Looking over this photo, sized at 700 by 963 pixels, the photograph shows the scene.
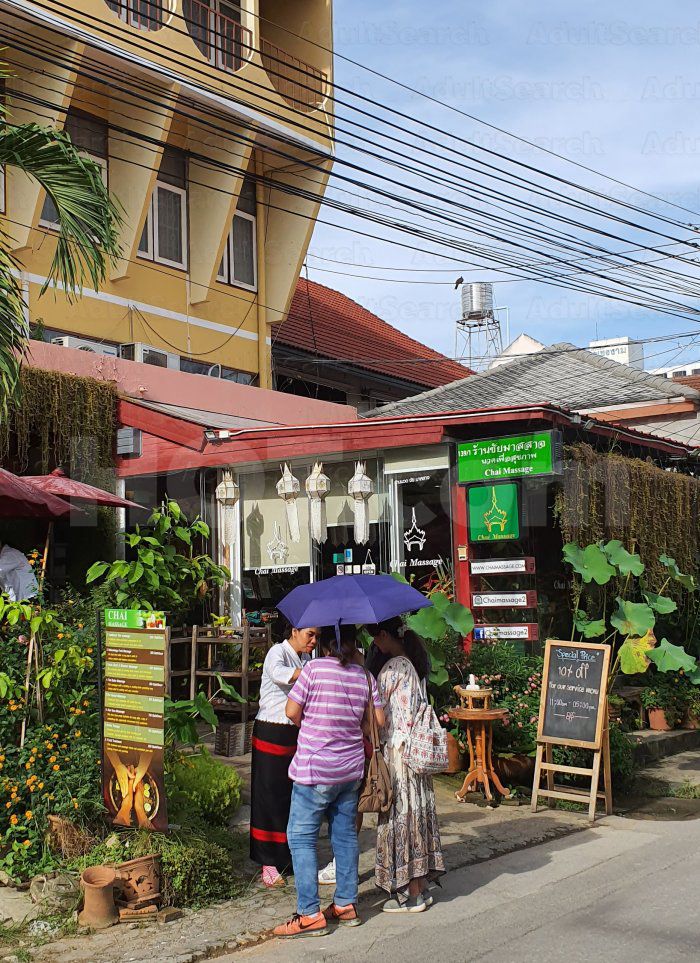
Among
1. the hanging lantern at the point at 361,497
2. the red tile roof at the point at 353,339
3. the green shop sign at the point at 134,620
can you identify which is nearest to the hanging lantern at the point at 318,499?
the hanging lantern at the point at 361,497

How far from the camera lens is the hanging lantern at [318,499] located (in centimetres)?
1250

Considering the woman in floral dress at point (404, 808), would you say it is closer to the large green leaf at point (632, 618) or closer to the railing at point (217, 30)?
the large green leaf at point (632, 618)

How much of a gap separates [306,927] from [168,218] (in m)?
14.6

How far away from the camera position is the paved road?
18.8 ft

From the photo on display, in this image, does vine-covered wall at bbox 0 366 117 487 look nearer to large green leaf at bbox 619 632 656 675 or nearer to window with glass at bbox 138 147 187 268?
window with glass at bbox 138 147 187 268

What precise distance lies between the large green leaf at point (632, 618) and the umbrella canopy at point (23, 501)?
238 inches

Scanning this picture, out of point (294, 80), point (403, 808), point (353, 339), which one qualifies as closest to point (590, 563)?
point (403, 808)

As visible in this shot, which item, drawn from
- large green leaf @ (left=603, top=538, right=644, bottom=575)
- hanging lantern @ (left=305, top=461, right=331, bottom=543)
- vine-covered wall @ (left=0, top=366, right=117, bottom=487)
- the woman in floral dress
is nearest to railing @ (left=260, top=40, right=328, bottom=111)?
vine-covered wall @ (left=0, top=366, right=117, bottom=487)

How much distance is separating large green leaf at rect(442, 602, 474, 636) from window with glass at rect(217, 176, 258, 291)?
10629mm

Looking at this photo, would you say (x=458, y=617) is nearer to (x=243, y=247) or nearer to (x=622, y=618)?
(x=622, y=618)

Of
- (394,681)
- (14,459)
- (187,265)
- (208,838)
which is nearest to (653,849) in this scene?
(394,681)

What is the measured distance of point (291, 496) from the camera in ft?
41.9

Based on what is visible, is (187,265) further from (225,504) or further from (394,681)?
(394,681)

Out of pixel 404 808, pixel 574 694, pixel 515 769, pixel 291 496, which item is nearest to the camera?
pixel 404 808
